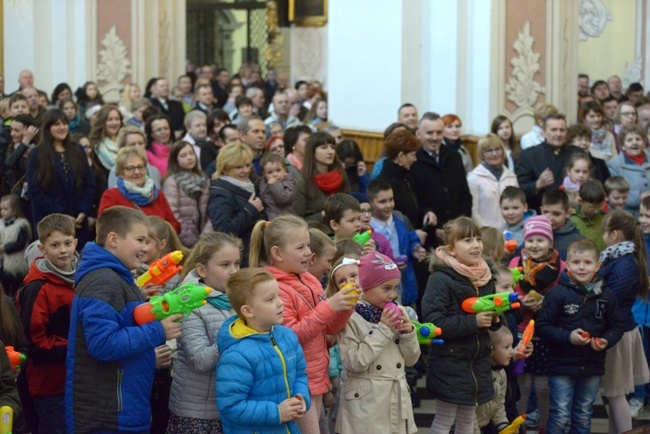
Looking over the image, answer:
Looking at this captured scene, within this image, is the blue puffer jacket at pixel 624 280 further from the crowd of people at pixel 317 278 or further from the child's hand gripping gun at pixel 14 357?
the child's hand gripping gun at pixel 14 357

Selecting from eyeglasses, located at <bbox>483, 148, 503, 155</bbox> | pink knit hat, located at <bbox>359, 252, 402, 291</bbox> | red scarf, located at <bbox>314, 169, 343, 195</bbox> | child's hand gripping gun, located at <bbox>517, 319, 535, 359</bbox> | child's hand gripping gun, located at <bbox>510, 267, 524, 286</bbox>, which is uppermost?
eyeglasses, located at <bbox>483, 148, 503, 155</bbox>

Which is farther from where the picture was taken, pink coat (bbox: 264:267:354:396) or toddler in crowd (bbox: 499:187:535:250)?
toddler in crowd (bbox: 499:187:535:250)

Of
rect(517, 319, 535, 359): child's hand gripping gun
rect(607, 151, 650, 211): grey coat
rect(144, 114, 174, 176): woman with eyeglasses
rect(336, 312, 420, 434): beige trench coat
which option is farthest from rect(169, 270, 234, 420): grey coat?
rect(607, 151, 650, 211): grey coat

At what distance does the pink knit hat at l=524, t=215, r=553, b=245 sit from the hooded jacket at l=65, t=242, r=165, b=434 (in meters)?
2.91

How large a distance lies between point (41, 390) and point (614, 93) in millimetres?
12565

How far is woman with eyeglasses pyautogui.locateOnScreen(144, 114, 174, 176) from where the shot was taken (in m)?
9.81

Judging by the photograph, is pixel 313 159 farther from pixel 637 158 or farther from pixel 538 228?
pixel 637 158

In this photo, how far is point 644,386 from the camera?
26.8 ft

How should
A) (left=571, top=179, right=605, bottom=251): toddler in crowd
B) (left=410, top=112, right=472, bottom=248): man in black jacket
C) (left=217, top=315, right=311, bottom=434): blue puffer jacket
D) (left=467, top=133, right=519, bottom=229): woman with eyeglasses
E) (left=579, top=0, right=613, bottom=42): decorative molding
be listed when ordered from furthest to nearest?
(left=579, top=0, right=613, bottom=42): decorative molding → (left=467, top=133, right=519, bottom=229): woman with eyeglasses → (left=410, top=112, right=472, bottom=248): man in black jacket → (left=571, top=179, right=605, bottom=251): toddler in crowd → (left=217, top=315, right=311, bottom=434): blue puffer jacket

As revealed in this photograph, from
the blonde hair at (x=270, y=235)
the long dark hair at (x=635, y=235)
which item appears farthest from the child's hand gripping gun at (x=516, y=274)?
the blonde hair at (x=270, y=235)

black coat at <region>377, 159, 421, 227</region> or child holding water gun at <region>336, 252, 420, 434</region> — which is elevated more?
black coat at <region>377, 159, 421, 227</region>

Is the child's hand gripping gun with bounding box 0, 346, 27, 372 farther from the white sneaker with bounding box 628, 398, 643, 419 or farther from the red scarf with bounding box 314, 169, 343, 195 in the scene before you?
the white sneaker with bounding box 628, 398, 643, 419

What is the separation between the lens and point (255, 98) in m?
16.4

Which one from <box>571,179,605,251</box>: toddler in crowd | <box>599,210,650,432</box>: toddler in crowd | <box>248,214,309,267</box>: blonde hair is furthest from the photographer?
<box>571,179,605,251</box>: toddler in crowd
